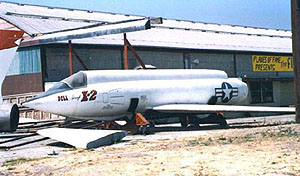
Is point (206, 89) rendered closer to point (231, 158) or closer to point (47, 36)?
point (47, 36)

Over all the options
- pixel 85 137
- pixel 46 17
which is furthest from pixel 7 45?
pixel 46 17

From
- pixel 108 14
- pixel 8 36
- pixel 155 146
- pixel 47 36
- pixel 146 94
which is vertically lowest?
pixel 155 146

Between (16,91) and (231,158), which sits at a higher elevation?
(16,91)

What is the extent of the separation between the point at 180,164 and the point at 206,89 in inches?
520

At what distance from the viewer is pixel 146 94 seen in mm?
20297

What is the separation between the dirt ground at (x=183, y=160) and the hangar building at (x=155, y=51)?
523 inches

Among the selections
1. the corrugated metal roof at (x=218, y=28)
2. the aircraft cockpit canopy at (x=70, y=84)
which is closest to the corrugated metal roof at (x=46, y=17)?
the corrugated metal roof at (x=218, y=28)

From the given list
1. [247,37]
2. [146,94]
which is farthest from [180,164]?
[247,37]

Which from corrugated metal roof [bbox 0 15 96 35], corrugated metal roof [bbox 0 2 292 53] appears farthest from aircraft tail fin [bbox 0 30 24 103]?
corrugated metal roof [bbox 0 15 96 35]

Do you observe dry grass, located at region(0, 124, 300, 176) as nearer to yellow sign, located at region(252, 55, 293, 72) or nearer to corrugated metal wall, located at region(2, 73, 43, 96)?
corrugated metal wall, located at region(2, 73, 43, 96)

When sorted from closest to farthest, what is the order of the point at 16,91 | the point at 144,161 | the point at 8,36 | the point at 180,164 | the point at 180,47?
the point at 180,164, the point at 144,161, the point at 8,36, the point at 16,91, the point at 180,47

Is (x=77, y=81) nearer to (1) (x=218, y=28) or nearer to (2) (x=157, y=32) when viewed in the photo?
(2) (x=157, y=32)

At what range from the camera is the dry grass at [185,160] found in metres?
8.80


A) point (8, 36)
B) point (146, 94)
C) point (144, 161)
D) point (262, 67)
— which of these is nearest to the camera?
point (144, 161)
